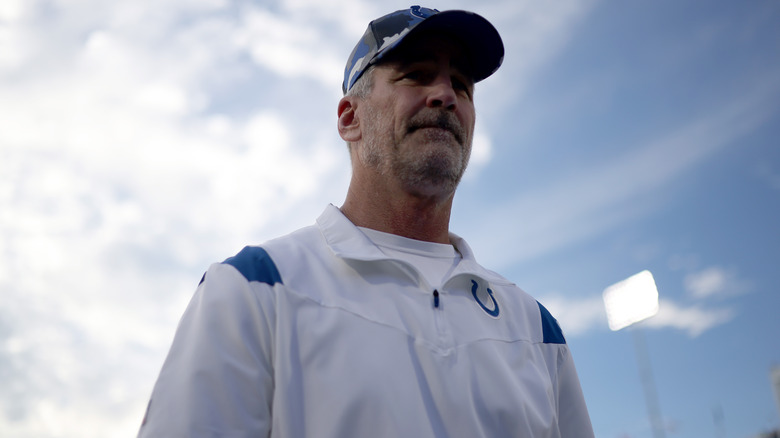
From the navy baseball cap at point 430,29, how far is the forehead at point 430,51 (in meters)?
0.02

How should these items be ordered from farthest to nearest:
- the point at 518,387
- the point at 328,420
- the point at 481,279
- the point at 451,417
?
the point at 481,279 → the point at 518,387 → the point at 451,417 → the point at 328,420

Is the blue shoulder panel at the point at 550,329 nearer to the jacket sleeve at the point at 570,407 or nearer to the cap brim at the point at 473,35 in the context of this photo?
the jacket sleeve at the point at 570,407

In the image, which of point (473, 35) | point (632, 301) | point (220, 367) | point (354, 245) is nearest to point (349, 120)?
point (473, 35)

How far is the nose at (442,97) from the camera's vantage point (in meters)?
2.32

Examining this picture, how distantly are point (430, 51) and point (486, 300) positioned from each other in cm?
94

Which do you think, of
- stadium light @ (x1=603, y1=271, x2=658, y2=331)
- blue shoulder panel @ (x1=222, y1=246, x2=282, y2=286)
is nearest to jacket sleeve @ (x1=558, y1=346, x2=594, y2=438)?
blue shoulder panel @ (x1=222, y1=246, x2=282, y2=286)

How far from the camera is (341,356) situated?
69.3 inches

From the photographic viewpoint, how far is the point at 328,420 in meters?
1.67

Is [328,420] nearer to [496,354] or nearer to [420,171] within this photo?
[496,354]

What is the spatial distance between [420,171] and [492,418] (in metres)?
0.88

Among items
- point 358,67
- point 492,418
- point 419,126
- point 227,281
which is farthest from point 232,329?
point 358,67

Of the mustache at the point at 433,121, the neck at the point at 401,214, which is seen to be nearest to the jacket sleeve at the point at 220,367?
the neck at the point at 401,214

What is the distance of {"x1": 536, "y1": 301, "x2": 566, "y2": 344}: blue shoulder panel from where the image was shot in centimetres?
235

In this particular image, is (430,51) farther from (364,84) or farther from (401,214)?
(401,214)
